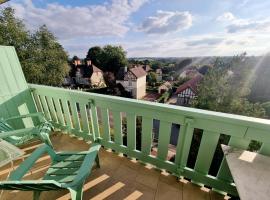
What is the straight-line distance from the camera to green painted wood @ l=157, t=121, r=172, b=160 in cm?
161

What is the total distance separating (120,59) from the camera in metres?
26.1

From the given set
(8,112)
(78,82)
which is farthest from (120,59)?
(8,112)

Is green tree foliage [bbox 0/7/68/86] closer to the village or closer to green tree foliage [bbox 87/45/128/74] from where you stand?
the village

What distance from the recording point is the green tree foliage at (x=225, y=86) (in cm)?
775

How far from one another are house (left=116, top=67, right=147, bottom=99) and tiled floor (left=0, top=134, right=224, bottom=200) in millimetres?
15666

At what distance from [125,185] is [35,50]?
10.6 m

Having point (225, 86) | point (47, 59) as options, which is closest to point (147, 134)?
point (225, 86)

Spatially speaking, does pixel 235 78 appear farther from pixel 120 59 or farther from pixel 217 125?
pixel 120 59

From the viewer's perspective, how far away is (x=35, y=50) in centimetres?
928

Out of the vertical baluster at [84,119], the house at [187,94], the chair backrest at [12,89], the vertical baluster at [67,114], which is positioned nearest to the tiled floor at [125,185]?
the vertical baluster at [84,119]

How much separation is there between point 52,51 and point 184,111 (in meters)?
10.9

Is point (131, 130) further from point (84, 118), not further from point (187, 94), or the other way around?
point (187, 94)

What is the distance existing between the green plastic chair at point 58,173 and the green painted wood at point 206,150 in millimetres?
1102

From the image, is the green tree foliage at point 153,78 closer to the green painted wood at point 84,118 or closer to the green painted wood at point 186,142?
the green painted wood at point 84,118
